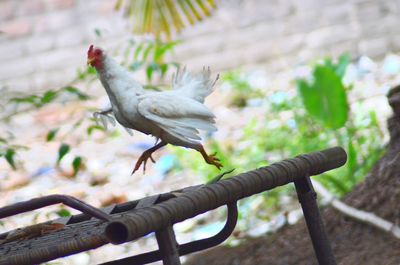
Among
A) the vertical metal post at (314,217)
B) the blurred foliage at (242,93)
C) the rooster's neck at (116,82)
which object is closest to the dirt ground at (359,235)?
the vertical metal post at (314,217)

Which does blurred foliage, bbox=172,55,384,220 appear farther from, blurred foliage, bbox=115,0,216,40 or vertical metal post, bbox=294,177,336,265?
vertical metal post, bbox=294,177,336,265

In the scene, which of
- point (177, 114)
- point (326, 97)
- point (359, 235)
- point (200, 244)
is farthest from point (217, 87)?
point (177, 114)

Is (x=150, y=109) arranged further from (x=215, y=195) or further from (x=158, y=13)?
(x=158, y=13)

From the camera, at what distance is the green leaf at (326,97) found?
365cm

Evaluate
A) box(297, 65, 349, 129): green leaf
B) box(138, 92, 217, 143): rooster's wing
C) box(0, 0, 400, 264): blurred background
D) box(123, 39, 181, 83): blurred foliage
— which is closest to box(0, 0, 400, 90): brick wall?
box(0, 0, 400, 264): blurred background

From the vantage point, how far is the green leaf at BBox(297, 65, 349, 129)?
3654 mm

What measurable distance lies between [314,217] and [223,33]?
10.8ft

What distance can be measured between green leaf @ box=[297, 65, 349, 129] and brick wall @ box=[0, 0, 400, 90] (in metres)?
1.50

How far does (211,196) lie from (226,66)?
3573 millimetres

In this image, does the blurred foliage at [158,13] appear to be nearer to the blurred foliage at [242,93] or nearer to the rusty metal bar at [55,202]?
the blurred foliage at [242,93]

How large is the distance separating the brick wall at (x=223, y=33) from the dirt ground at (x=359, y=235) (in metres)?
2.14

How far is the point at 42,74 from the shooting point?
17.3 ft

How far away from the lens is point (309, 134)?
416 cm

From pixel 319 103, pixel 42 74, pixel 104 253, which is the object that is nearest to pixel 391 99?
pixel 319 103
